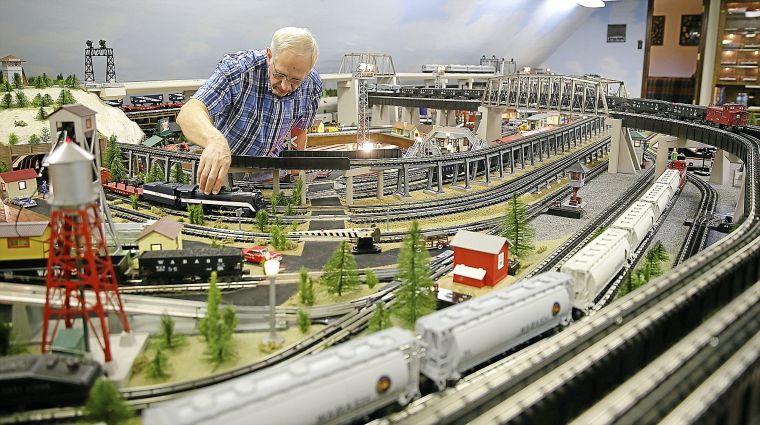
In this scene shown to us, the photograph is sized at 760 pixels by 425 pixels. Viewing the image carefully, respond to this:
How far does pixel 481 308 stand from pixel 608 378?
3189 millimetres

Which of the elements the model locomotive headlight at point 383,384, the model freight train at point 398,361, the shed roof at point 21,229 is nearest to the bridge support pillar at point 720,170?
the model freight train at point 398,361

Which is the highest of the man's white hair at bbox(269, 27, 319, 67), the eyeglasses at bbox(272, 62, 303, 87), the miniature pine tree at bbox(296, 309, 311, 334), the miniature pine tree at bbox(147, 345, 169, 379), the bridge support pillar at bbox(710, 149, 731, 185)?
the man's white hair at bbox(269, 27, 319, 67)

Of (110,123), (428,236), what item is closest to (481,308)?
(428,236)

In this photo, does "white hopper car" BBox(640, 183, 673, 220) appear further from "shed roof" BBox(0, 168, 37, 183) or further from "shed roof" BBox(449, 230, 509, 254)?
"shed roof" BBox(0, 168, 37, 183)

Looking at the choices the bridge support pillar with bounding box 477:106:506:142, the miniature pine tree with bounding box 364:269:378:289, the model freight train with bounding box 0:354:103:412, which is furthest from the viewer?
the bridge support pillar with bounding box 477:106:506:142

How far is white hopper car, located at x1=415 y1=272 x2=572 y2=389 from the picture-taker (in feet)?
A: 39.9

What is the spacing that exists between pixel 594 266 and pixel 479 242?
3.83 metres

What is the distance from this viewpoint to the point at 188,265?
19.5 m

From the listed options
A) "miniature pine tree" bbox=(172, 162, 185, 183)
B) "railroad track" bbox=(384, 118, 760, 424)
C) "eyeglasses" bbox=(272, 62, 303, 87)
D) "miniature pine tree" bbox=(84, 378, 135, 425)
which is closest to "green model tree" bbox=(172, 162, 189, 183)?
"miniature pine tree" bbox=(172, 162, 185, 183)

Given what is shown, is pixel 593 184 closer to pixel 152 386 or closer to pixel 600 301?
pixel 600 301

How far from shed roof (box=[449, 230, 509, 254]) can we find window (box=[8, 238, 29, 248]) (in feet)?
45.8

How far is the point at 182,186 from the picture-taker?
28.8m

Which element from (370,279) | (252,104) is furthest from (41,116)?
(370,279)

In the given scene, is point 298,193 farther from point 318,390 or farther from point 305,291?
point 318,390
